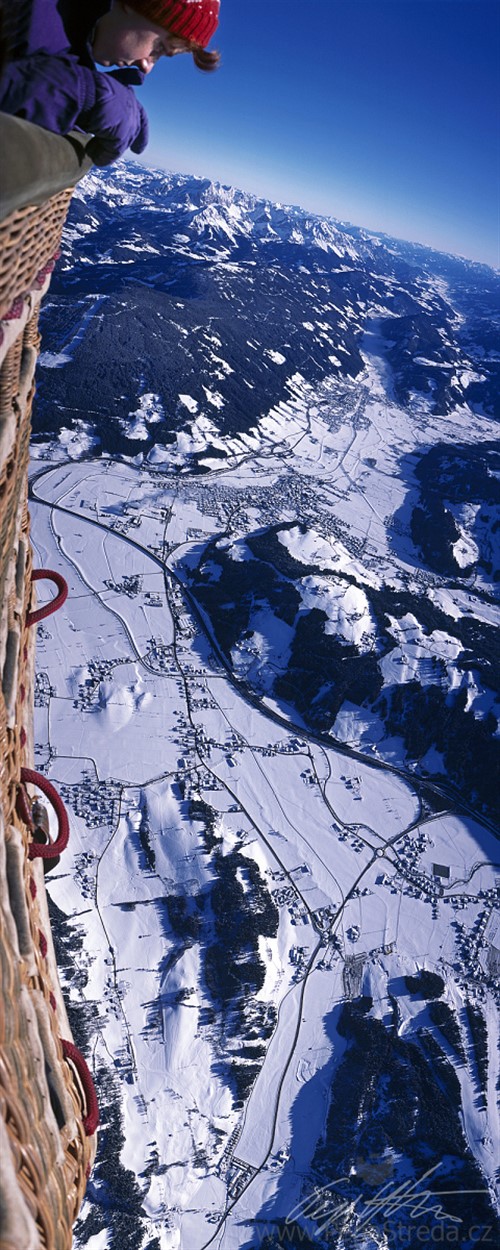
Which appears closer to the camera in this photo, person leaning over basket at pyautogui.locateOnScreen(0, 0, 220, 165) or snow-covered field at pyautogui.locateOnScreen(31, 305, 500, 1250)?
person leaning over basket at pyautogui.locateOnScreen(0, 0, 220, 165)

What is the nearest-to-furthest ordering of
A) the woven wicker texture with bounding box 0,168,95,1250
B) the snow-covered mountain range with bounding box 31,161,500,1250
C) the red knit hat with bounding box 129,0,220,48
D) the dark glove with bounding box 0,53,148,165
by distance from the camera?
the woven wicker texture with bounding box 0,168,95,1250 → the dark glove with bounding box 0,53,148,165 → the red knit hat with bounding box 129,0,220,48 → the snow-covered mountain range with bounding box 31,161,500,1250

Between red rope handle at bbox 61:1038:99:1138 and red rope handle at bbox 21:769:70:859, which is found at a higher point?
red rope handle at bbox 21:769:70:859

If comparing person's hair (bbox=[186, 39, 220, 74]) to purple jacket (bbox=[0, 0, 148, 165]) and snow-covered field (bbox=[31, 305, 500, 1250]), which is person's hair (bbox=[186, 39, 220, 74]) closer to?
purple jacket (bbox=[0, 0, 148, 165])

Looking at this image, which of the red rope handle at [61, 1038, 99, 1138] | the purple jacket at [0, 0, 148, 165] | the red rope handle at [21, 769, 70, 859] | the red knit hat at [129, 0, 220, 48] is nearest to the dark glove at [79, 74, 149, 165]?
the purple jacket at [0, 0, 148, 165]

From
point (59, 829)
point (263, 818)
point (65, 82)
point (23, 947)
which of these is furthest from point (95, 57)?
point (263, 818)

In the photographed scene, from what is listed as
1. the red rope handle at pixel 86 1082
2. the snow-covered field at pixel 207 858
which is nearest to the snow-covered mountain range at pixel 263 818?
the snow-covered field at pixel 207 858

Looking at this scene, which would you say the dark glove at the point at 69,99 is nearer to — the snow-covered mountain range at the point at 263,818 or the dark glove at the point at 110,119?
the dark glove at the point at 110,119

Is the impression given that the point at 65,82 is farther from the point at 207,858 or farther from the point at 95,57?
the point at 207,858

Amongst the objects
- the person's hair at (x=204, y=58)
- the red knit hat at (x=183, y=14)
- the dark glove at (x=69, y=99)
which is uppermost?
the person's hair at (x=204, y=58)
